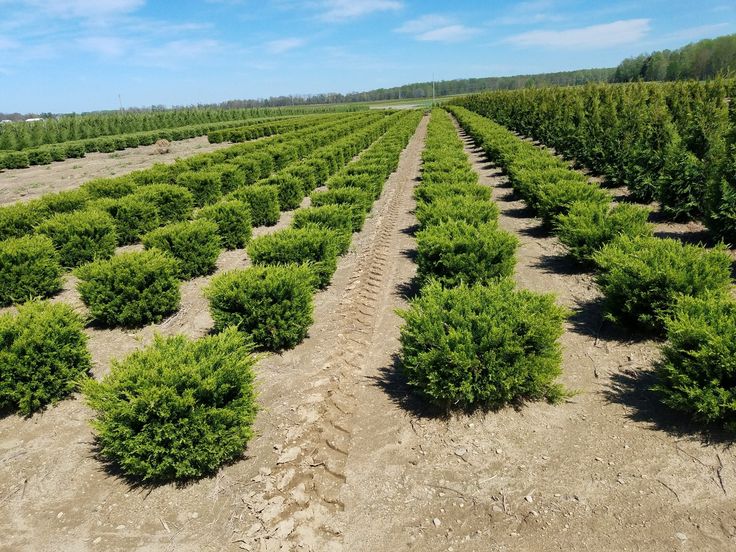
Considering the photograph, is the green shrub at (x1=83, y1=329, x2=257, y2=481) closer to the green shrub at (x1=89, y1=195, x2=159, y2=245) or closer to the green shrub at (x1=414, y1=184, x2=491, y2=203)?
the green shrub at (x1=414, y1=184, x2=491, y2=203)

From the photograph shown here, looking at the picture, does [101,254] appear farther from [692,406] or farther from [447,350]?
[692,406]

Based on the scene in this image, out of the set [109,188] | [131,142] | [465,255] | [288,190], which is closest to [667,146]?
[465,255]

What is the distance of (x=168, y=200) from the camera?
41.3ft

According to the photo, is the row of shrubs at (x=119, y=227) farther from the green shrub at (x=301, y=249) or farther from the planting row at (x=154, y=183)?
the green shrub at (x=301, y=249)

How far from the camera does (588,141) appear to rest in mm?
18625

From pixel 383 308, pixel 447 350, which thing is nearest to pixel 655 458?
pixel 447 350

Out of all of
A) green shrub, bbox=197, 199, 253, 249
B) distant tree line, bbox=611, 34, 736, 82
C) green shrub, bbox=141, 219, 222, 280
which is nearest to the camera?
green shrub, bbox=141, 219, 222, 280

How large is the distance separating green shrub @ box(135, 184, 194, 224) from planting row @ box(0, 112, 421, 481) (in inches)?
225

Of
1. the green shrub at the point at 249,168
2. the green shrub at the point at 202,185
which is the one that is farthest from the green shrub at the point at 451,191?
the green shrub at the point at 249,168

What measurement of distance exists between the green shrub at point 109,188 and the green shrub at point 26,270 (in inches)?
244

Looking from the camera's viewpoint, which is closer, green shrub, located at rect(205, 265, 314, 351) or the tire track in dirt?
the tire track in dirt

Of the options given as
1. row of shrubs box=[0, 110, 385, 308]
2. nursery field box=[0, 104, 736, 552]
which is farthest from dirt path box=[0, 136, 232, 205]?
nursery field box=[0, 104, 736, 552]

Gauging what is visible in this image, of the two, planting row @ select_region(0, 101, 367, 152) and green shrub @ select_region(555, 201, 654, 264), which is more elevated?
planting row @ select_region(0, 101, 367, 152)

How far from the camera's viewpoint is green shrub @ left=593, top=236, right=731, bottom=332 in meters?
5.17
